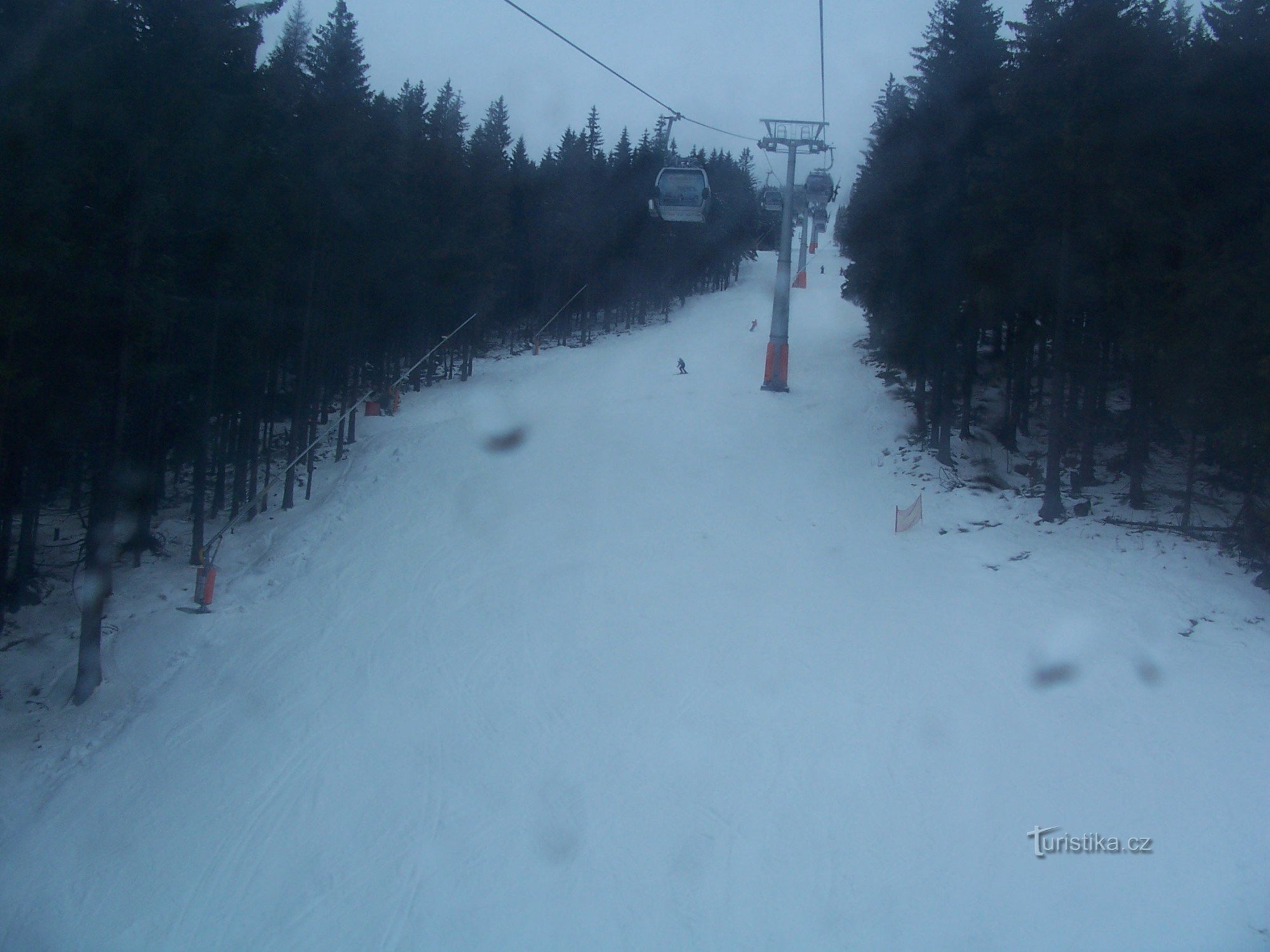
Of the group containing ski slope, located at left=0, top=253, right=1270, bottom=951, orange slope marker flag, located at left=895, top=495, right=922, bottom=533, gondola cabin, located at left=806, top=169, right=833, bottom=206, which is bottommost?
ski slope, located at left=0, top=253, right=1270, bottom=951

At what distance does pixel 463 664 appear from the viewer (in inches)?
491

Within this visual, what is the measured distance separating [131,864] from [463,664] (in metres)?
4.71

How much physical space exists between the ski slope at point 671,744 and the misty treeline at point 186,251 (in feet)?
11.5

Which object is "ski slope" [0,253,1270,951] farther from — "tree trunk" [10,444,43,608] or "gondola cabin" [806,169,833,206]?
"gondola cabin" [806,169,833,206]

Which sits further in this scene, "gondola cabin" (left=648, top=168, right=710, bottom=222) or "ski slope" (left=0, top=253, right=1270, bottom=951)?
"gondola cabin" (left=648, top=168, right=710, bottom=222)

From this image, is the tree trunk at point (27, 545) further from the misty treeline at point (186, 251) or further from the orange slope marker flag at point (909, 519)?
the orange slope marker flag at point (909, 519)

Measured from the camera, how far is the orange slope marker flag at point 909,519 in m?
16.6

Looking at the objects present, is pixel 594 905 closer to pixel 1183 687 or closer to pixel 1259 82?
pixel 1183 687
